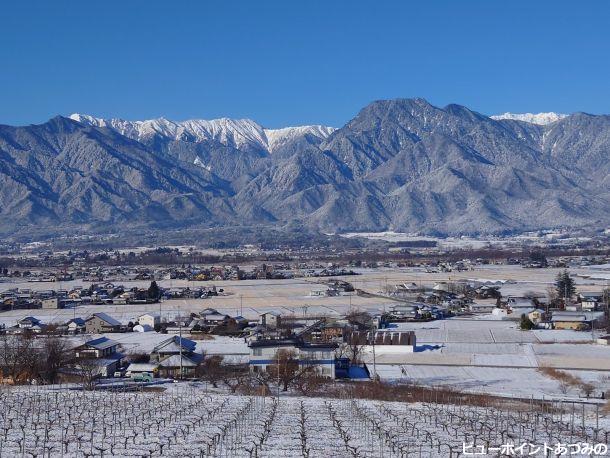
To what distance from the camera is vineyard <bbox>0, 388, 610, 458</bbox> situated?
15.1 m

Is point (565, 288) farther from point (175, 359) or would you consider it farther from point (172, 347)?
point (175, 359)

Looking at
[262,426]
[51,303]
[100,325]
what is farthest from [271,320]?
[262,426]

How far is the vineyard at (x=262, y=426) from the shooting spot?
15.1m

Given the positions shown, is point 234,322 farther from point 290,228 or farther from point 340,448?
point 290,228

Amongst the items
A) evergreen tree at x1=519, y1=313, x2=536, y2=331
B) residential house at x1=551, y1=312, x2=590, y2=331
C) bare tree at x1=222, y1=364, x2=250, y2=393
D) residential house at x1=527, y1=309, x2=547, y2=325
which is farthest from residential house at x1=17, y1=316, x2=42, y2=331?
residential house at x1=551, y1=312, x2=590, y2=331

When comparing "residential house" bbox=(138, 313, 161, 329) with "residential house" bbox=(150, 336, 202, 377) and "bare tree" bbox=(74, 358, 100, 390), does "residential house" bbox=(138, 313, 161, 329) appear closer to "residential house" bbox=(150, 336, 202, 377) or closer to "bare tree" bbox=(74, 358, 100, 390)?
"residential house" bbox=(150, 336, 202, 377)

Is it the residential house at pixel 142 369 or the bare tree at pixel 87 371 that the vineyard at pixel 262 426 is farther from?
the residential house at pixel 142 369

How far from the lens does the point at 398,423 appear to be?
17875 mm

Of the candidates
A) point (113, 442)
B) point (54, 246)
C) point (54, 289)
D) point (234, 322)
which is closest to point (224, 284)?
point (54, 289)

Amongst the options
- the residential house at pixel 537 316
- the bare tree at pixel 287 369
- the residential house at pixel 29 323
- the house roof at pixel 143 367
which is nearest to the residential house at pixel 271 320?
the residential house at pixel 29 323

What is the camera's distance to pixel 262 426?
56.7 feet

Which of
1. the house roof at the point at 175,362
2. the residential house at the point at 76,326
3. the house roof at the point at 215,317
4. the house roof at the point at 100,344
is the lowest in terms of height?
the residential house at the point at 76,326

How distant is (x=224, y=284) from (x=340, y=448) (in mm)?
48402

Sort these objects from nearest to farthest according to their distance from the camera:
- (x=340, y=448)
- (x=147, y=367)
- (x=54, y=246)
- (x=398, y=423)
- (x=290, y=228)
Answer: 1. (x=340, y=448)
2. (x=398, y=423)
3. (x=147, y=367)
4. (x=54, y=246)
5. (x=290, y=228)
